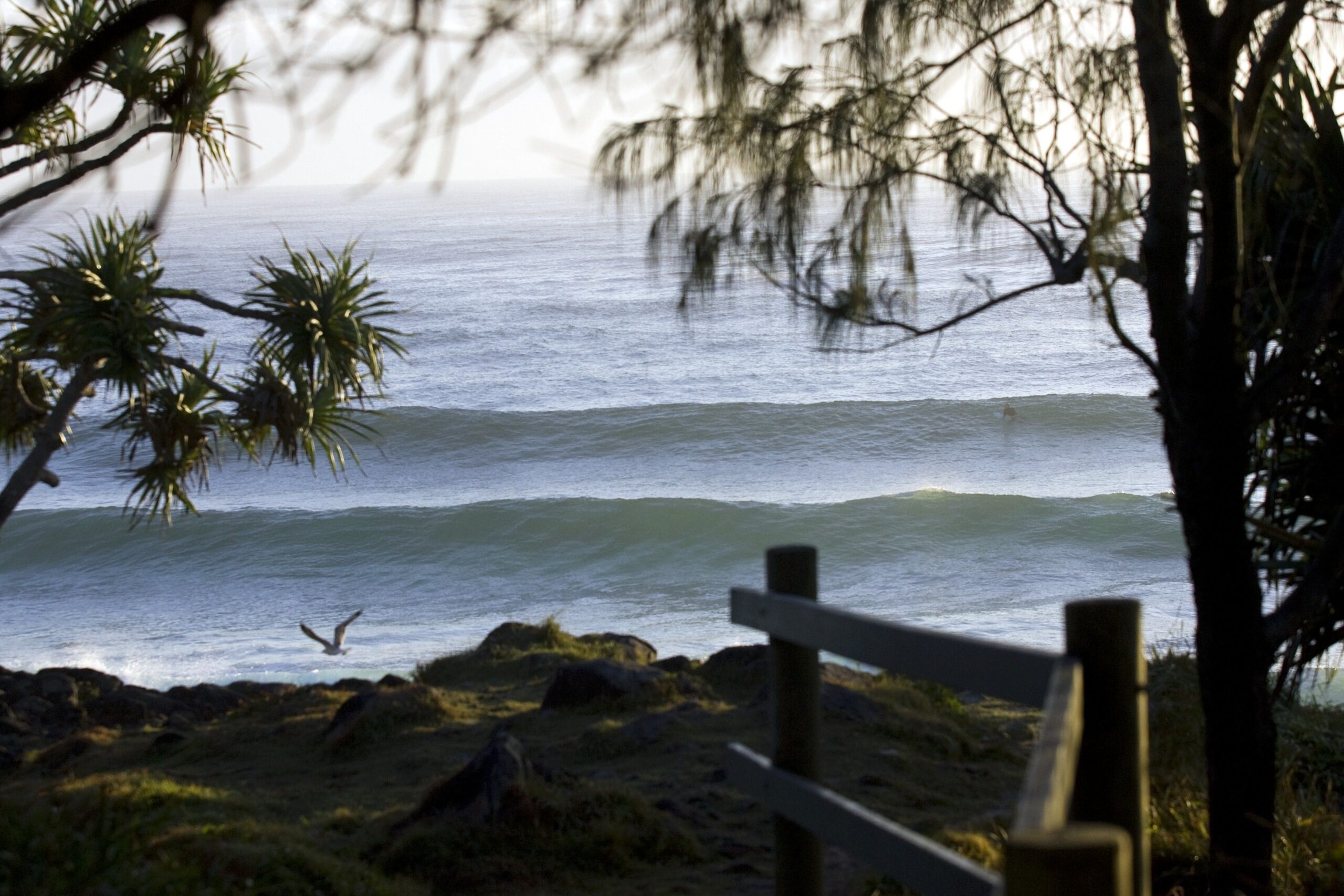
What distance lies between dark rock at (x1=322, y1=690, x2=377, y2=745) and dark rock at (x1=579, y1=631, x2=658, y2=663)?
2341 mm

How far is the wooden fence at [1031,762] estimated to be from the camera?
135 cm

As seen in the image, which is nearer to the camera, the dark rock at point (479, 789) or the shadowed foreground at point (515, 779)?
the shadowed foreground at point (515, 779)

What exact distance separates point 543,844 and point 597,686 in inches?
102

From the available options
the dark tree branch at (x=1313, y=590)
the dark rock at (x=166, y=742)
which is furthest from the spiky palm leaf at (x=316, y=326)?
the dark tree branch at (x=1313, y=590)

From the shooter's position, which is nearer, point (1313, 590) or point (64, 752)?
point (1313, 590)

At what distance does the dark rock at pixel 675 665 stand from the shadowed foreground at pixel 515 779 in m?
0.03

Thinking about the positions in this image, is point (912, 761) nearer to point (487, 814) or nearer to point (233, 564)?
point (487, 814)

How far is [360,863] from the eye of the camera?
4434 millimetres

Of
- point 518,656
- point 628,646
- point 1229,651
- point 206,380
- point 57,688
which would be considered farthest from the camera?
point 628,646

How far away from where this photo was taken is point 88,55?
258 cm

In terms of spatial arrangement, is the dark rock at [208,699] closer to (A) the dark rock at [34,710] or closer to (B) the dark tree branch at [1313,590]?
(A) the dark rock at [34,710]

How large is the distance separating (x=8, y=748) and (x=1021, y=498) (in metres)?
16.8

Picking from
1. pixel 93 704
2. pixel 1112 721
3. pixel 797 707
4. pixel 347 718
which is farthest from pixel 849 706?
pixel 93 704

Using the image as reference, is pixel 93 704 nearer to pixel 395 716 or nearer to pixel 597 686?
pixel 395 716
